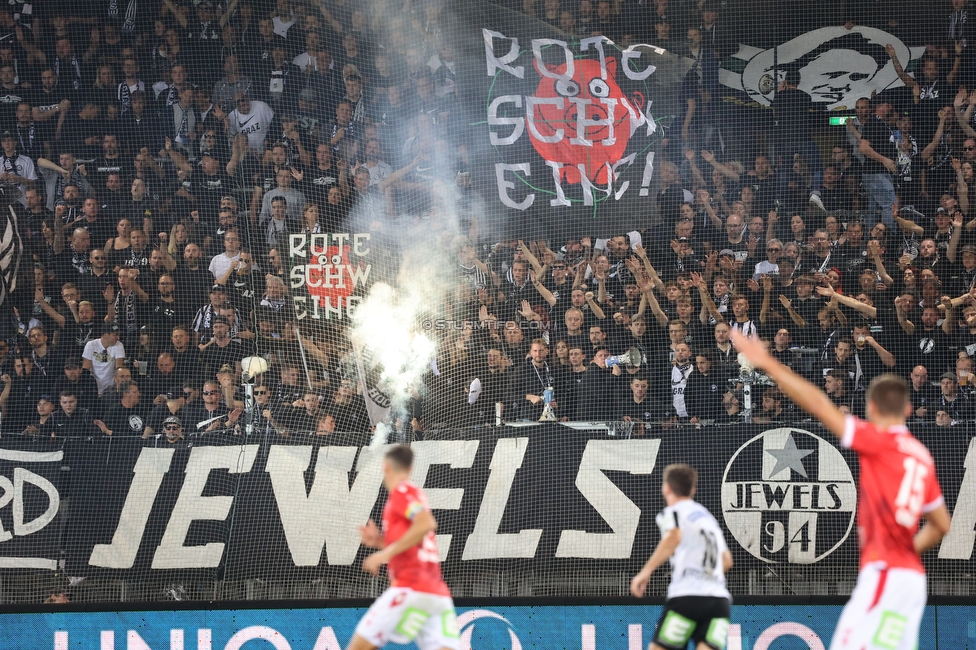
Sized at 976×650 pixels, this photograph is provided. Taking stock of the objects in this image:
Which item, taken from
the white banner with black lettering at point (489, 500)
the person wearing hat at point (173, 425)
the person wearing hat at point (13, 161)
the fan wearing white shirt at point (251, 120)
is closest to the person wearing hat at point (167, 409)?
the person wearing hat at point (173, 425)

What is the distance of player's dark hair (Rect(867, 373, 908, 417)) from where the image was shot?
15.2 feet

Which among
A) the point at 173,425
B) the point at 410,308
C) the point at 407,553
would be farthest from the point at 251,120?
the point at 407,553

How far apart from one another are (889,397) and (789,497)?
4532mm

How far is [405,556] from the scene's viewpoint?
5.80 metres

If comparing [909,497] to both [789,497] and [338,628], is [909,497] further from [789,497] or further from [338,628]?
[338,628]

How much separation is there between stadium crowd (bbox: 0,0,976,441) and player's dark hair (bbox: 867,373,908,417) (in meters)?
4.82

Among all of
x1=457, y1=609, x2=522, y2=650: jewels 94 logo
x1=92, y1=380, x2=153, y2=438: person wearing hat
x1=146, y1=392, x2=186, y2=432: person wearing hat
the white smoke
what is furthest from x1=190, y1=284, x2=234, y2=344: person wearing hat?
x1=457, y1=609, x2=522, y2=650: jewels 94 logo

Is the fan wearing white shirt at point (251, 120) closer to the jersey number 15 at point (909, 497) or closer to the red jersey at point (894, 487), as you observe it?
the red jersey at point (894, 487)

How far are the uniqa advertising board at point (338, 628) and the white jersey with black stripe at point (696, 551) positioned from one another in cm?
286

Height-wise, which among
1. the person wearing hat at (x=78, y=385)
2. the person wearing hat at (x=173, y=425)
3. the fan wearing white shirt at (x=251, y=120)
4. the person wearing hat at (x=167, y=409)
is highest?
the fan wearing white shirt at (x=251, y=120)

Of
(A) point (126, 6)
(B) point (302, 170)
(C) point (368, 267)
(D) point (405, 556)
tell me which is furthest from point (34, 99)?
(D) point (405, 556)

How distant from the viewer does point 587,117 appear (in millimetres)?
11891

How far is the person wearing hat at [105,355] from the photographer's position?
10627mm

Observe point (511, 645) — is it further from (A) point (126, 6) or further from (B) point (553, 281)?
(A) point (126, 6)
